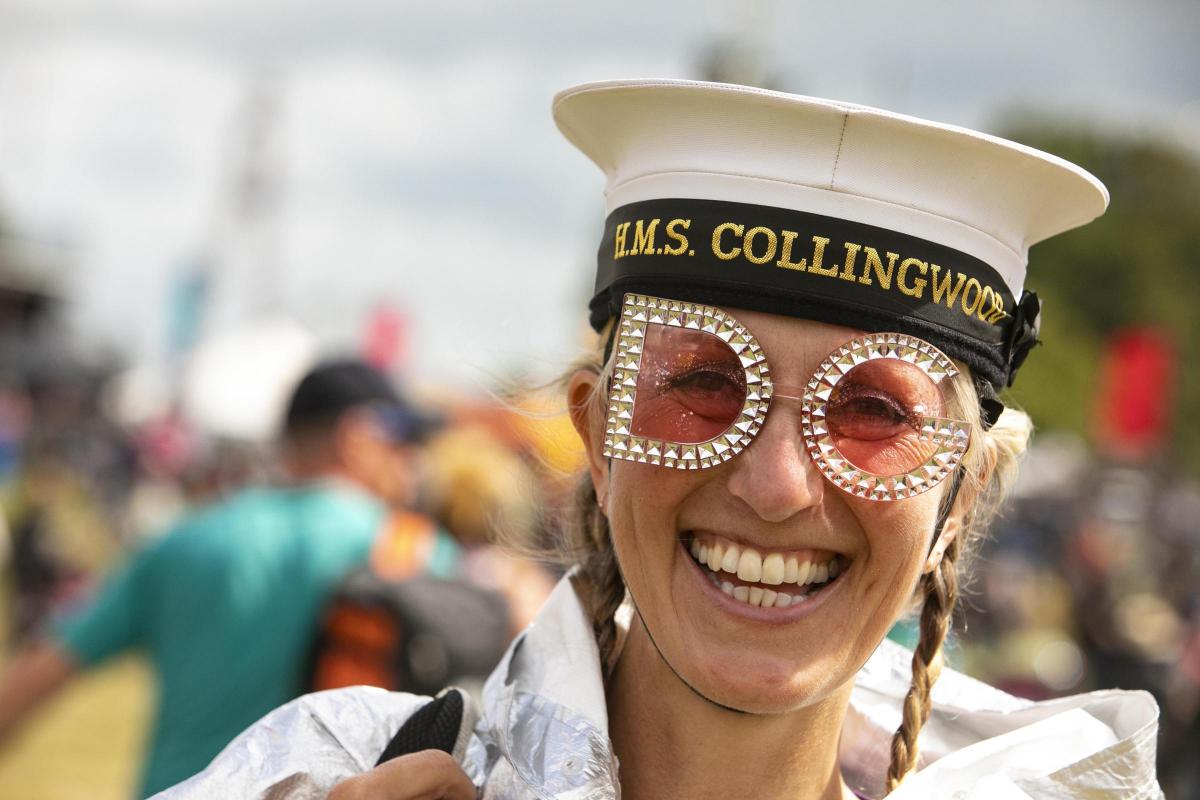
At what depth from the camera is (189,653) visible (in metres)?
3.57

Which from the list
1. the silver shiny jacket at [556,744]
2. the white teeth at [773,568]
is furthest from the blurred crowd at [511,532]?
the white teeth at [773,568]

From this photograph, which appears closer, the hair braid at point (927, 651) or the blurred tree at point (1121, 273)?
the hair braid at point (927, 651)

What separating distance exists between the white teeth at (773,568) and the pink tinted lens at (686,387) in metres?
0.17

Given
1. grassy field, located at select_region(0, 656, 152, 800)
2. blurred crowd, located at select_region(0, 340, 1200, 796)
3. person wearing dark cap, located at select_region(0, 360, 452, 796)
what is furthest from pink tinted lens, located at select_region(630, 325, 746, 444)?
grassy field, located at select_region(0, 656, 152, 800)

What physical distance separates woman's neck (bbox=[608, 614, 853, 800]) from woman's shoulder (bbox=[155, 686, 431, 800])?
32 cm

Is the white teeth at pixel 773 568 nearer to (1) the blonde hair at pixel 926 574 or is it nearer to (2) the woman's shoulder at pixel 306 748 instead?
(1) the blonde hair at pixel 926 574

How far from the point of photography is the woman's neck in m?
1.68

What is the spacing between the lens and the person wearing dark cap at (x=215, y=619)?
347 cm

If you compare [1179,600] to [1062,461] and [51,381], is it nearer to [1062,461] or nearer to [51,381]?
[51,381]

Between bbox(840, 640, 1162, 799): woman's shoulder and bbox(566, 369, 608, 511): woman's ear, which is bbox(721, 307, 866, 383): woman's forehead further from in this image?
bbox(840, 640, 1162, 799): woman's shoulder

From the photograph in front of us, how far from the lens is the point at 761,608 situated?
1.57m

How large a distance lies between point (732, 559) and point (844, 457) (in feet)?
0.64

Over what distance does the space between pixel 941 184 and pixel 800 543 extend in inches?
19.3

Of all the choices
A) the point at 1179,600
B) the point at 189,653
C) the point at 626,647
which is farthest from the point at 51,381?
the point at 626,647
